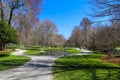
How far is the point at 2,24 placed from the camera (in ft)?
91.5

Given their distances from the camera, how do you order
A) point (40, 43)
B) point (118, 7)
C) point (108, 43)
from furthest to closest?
point (40, 43) < point (108, 43) < point (118, 7)

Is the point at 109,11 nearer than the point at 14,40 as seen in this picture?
Yes

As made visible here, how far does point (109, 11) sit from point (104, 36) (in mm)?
3585

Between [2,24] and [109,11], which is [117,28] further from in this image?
[2,24]

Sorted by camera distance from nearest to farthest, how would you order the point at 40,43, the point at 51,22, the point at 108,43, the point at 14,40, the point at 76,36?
the point at 108,43 < the point at 14,40 < the point at 76,36 < the point at 51,22 < the point at 40,43

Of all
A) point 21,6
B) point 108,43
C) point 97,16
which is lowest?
point 108,43

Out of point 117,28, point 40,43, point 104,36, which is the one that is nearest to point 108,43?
point 104,36

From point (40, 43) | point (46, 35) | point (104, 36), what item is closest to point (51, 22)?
point (46, 35)

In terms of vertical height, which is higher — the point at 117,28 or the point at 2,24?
the point at 2,24

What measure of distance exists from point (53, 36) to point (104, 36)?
65.0 metres

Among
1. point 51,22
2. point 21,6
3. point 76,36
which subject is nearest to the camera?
point 21,6

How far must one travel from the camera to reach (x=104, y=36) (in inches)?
657

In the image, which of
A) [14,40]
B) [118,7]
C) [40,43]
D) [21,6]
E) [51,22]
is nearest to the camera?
[118,7]

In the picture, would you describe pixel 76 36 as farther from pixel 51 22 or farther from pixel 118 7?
pixel 118 7
